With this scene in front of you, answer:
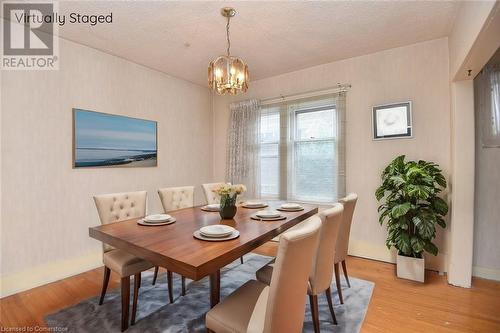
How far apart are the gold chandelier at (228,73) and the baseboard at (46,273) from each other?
8.46ft

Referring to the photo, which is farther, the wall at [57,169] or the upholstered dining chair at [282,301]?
the wall at [57,169]

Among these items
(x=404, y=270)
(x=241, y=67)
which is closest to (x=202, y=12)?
(x=241, y=67)

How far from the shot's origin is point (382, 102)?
316cm

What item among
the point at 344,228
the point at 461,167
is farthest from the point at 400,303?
the point at 461,167

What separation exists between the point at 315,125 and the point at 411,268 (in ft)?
7.02

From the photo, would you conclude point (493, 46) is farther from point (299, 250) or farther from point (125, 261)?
point (125, 261)

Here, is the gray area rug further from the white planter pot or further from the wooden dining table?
the wooden dining table


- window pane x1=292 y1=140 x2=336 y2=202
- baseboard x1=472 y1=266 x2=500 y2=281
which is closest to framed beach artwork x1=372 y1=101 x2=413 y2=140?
window pane x1=292 y1=140 x2=336 y2=202

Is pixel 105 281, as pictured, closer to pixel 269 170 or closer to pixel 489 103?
pixel 269 170

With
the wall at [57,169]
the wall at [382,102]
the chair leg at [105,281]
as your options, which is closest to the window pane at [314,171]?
the wall at [382,102]

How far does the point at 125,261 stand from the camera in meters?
1.92

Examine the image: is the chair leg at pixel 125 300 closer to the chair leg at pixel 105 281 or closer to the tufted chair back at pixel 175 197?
the chair leg at pixel 105 281

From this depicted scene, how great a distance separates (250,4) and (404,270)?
3.10 m

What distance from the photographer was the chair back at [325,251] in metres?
1.60
